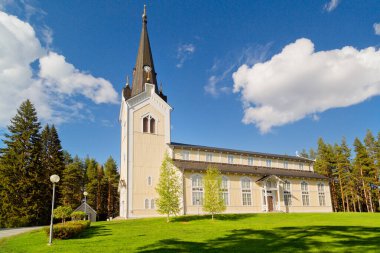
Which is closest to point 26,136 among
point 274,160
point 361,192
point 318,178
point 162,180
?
point 162,180

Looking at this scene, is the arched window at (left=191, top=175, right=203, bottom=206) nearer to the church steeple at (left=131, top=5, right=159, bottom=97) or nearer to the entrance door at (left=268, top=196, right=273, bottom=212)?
the entrance door at (left=268, top=196, right=273, bottom=212)

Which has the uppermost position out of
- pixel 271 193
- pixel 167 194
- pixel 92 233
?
pixel 167 194

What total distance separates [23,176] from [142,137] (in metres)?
16.2

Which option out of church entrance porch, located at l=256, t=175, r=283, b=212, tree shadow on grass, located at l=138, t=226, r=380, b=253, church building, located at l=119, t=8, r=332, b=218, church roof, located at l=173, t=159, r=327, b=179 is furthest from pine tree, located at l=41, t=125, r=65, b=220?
tree shadow on grass, located at l=138, t=226, r=380, b=253

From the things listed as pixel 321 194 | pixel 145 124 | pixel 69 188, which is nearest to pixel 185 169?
pixel 145 124

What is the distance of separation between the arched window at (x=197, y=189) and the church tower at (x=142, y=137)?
423cm

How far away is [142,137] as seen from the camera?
1375 inches

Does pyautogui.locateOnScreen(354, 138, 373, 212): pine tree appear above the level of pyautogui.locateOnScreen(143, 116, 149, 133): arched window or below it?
→ below

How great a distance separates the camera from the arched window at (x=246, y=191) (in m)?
36.1

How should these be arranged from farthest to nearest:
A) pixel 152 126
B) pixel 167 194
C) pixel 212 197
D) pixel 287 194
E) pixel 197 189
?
pixel 287 194, pixel 152 126, pixel 197 189, pixel 212 197, pixel 167 194

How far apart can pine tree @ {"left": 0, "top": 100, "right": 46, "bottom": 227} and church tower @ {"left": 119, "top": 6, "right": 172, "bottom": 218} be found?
1131 cm

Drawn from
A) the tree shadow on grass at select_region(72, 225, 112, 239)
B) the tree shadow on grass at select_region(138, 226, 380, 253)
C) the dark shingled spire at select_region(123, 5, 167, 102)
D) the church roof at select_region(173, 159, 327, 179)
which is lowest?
the tree shadow on grass at select_region(72, 225, 112, 239)

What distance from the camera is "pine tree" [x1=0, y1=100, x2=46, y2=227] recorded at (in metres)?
35.2

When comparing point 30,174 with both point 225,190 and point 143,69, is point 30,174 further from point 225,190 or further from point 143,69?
point 225,190
